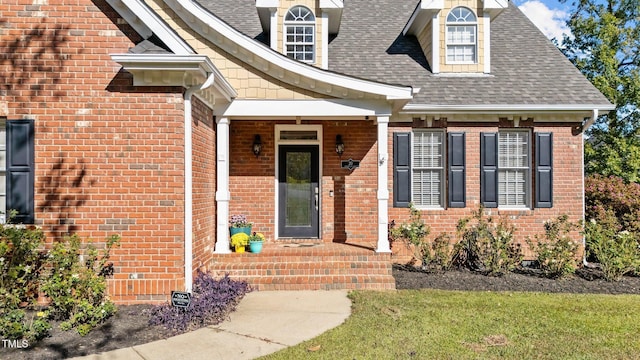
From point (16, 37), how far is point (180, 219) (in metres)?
3.47

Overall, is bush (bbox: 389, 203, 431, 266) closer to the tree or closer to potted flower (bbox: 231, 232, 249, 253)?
potted flower (bbox: 231, 232, 249, 253)

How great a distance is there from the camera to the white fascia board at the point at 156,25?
18.7 feet

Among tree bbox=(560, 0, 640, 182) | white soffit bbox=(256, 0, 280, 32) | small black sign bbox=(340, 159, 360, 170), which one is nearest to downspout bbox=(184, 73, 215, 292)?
small black sign bbox=(340, 159, 360, 170)

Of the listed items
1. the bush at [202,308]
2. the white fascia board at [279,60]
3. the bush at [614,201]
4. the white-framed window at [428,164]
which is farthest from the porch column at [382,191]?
the bush at [614,201]

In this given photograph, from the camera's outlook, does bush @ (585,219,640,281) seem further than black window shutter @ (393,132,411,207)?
No

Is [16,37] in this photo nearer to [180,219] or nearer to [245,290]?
[180,219]

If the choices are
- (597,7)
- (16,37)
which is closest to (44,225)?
(16,37)

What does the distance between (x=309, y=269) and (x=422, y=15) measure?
22.3 feet

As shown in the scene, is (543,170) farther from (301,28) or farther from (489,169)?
(301,28)

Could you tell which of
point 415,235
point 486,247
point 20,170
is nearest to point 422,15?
point 415,235

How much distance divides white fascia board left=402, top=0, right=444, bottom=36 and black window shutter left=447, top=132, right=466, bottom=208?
9.93 feet

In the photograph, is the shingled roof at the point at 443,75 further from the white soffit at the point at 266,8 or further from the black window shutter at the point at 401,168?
the black window shutter at the point at 401,168

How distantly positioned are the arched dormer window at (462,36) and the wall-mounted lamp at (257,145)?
499 centimetres

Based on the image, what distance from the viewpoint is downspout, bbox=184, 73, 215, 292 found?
19.6 ft
